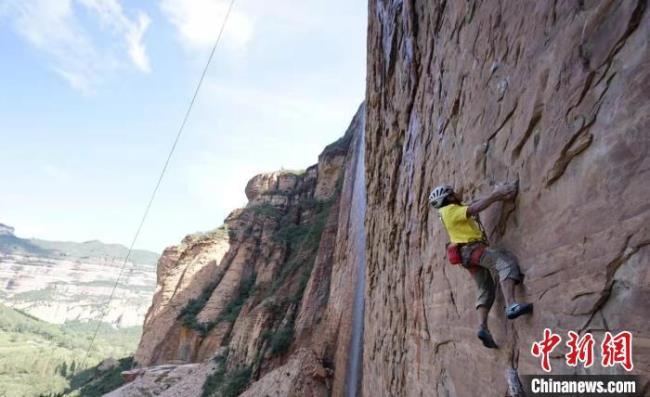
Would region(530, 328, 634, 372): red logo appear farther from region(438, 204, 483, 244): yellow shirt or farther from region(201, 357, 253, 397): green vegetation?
region(201, 357, 253, 397): green vegetation

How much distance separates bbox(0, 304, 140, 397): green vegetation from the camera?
56438 millimetres

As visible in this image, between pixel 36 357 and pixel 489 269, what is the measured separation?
303 ft

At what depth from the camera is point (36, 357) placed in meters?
73.2

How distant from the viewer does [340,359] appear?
13.8m

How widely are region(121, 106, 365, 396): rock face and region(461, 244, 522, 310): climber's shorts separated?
10.4 m

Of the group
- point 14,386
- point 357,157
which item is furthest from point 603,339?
point 14,386

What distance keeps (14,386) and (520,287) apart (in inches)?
2944

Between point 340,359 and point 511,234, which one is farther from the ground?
point 511,234

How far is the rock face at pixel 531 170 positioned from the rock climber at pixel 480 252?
0.12 meters

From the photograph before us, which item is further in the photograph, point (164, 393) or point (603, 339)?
point (164, 393)

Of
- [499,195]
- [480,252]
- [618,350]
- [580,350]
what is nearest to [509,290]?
[480,252]

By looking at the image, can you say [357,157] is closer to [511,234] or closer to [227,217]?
[227,217]

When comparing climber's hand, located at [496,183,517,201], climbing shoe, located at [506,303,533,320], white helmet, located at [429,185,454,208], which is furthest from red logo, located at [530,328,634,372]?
white helmet, located at [429,185,454,208]

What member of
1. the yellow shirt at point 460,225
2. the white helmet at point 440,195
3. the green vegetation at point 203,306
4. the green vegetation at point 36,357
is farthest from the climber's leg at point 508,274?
the green vegetation at point 36,357
